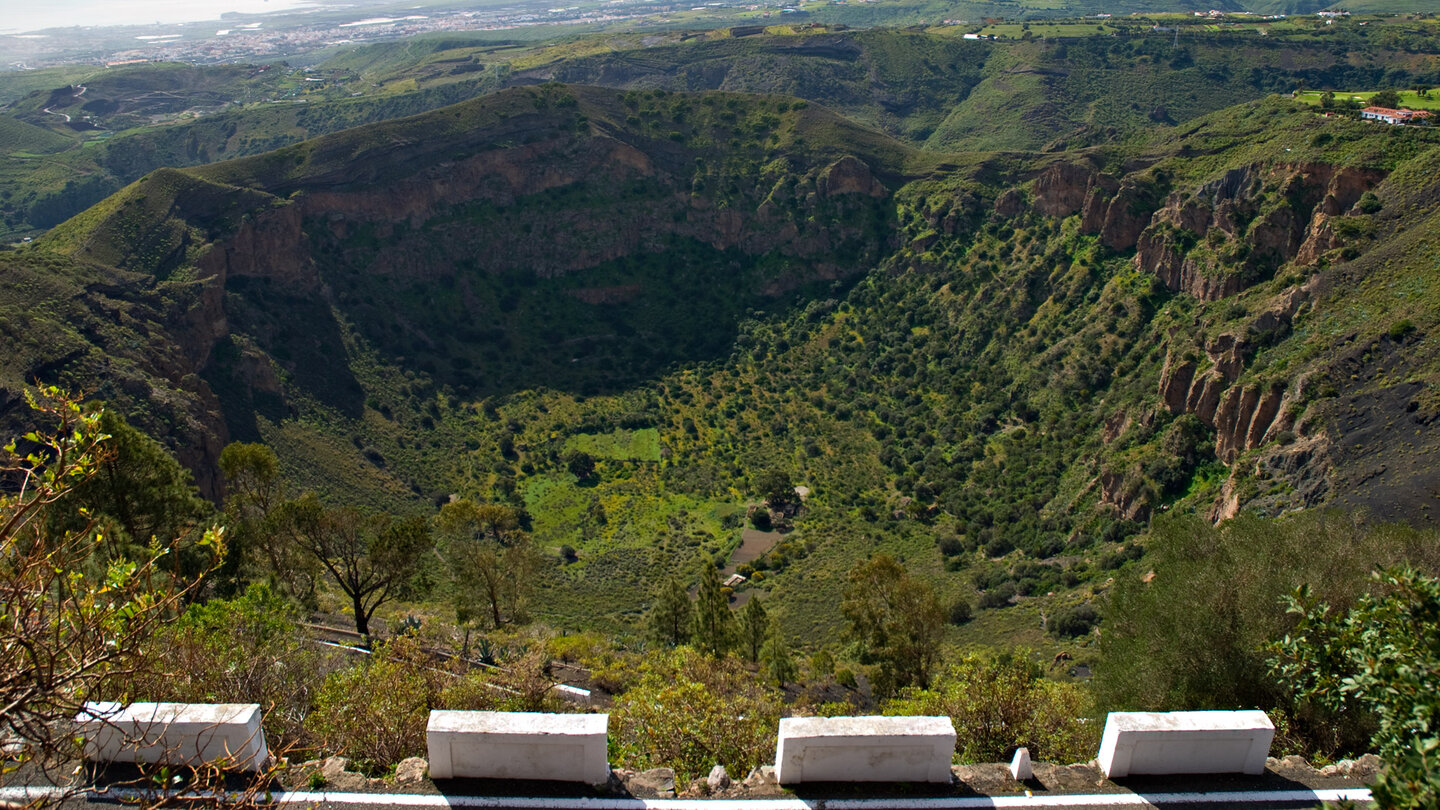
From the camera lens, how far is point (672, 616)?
40.2 m

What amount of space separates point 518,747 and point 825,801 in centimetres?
432

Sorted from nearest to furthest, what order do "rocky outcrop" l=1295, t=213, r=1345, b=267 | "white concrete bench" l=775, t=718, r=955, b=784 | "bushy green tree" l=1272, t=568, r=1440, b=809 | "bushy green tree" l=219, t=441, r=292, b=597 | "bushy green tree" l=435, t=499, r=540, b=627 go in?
"bushy green tree" l=1272, t=568, r=1440, b=809 < "white concrete bench" l=775, t=718, r=955, b=784 < "bushy green tree" l=219, t=441, r=292, b=597 < "bushy green tree" l=435, t=499, r=540, b=627 < "rocky outcrop" l=1295, t=213, r=1345, b=267

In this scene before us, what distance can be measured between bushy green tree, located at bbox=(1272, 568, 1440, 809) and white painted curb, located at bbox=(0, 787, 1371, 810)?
1.57 meters

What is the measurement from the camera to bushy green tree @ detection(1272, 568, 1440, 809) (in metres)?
9.27

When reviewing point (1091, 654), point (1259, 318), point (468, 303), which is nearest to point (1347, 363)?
point (1259, 318)

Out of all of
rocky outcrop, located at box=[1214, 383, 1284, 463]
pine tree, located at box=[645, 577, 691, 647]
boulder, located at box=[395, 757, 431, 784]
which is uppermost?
boulder, located at box=[395, 757, 431, 784]

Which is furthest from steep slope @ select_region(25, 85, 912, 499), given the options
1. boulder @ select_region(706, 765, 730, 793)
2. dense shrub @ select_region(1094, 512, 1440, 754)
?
boulder @ select_region(706, 765, 730, 793)

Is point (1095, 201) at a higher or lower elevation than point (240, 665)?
higher

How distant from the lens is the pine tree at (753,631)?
38.2 meters

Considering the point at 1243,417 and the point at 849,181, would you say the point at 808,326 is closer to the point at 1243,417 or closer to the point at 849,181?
the point at 849,181

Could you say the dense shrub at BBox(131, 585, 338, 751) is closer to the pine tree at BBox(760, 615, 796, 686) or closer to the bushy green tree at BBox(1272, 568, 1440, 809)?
the bushy green tree at BBox(1272, 568, 1440, 809)

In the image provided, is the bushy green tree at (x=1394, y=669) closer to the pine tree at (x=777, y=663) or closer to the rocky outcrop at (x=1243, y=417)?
the pine tree at (x=777, y=663)

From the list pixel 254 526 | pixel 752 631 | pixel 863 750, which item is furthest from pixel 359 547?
pixel 863 750

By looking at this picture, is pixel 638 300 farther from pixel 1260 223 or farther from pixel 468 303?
pixel 1260 223
